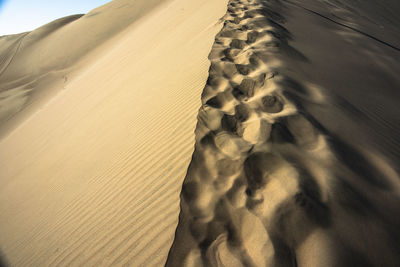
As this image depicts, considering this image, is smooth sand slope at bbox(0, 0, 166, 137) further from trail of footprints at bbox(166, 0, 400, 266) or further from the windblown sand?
trail of footprints at bbox(166, 0, 400, 266)

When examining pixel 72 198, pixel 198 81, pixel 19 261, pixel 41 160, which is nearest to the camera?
pixel 19 261

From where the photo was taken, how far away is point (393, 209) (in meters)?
1.30

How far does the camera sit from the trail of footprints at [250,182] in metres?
1.28

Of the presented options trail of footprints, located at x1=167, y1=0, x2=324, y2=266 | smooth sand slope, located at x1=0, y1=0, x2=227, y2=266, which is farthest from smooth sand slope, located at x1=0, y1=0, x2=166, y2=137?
trail of footprints, located at x1=167, y1=0, x2=324, y2=266

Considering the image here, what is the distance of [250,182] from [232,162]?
21cm

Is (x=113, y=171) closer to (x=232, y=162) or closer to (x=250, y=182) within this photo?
(x=232, y=162)

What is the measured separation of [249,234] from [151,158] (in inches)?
48.5

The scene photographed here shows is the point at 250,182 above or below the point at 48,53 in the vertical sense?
above

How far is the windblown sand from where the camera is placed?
4.27ft

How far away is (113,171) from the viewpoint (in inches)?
93.0

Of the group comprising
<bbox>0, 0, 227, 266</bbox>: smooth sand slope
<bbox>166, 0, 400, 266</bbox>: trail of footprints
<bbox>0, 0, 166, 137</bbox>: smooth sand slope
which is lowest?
Answer: <bbox>0, 0, 166, 137</bbox>: smooth sand slope

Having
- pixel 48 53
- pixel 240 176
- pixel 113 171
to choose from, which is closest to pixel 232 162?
pixel 240 176

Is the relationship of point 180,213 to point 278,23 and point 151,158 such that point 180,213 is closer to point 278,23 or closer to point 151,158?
point 151,158

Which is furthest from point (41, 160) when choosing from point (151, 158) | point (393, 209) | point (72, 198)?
point (393, 209)
